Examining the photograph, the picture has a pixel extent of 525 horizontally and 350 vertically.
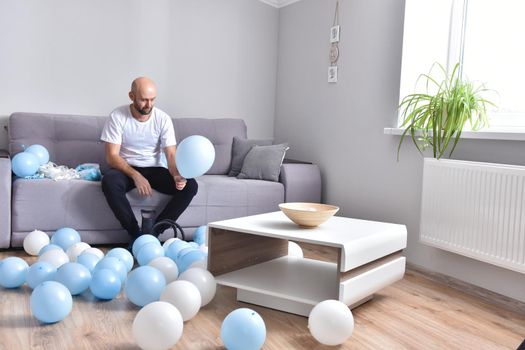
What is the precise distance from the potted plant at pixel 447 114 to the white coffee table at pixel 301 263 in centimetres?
76

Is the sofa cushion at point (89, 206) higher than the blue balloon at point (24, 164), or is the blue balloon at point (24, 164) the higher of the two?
the blue balloon at point (24, 164)

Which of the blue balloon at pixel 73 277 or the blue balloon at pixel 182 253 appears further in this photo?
the blue balloon at pixel 182 253

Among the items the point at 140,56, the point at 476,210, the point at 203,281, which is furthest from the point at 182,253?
the point at 140,56

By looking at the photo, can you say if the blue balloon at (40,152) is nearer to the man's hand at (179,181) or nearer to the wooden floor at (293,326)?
the man's hand at (179,181)

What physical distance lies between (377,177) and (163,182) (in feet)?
4.90

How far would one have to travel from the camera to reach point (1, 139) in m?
4.27

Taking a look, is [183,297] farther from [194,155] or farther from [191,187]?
[191,187]

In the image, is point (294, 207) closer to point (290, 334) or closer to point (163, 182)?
point (290, 334)

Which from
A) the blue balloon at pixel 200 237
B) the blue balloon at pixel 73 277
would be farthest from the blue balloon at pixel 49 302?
the blue balloon at pixel 200 237

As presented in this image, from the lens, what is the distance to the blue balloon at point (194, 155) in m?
3.08

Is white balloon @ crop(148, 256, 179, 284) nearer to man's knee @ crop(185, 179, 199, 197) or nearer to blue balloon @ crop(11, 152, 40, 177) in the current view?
man's knee @ crop(185, 179, 199, 197)

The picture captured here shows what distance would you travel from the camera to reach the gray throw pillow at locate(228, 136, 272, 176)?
4469 mm

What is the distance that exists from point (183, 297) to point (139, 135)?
1.76 metres

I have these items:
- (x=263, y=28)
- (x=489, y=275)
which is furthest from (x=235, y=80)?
(x=489, y=275)
